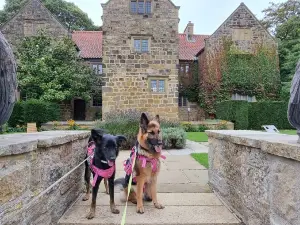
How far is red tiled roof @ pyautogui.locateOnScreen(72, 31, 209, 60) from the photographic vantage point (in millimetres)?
28406

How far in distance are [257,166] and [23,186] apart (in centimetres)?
250

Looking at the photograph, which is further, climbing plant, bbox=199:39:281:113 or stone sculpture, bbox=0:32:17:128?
climbing plant, bbox=199:39:281:113

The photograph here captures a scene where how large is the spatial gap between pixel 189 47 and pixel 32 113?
57.3 ft

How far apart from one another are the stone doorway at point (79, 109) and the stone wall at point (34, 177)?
23.9 m

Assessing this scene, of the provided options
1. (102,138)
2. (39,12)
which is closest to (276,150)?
(102,138)

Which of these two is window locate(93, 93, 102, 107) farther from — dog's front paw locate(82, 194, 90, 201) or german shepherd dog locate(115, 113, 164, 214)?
german shepherd dog locate(115, 113, 164, 214)

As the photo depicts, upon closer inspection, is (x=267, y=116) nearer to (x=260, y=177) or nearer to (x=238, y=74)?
(x=238, y=74)

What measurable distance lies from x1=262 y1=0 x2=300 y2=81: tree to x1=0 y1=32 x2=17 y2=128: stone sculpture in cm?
2593

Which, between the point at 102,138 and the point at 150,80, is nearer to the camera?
the point at 102,138

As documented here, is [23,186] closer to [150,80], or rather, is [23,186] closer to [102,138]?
[102,138]

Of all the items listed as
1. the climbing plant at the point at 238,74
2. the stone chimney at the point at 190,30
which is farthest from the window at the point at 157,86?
the stone chimney at the point at 190,30

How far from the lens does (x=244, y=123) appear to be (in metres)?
21.4

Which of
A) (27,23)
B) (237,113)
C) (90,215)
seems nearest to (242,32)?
(237,113)

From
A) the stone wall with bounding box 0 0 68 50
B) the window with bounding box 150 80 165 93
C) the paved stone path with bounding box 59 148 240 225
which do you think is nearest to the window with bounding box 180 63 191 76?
the window with bounding box 150 80 165 93
